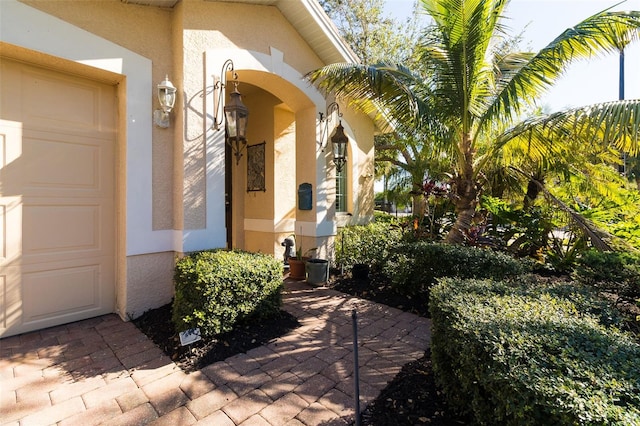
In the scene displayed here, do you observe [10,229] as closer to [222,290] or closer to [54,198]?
[54,198]

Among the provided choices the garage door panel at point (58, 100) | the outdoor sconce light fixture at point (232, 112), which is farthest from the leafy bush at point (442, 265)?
the garage door panel at point (58, 100)

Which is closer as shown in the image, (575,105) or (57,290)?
(57,290)

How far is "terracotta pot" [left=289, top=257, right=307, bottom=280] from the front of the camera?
21.9ft

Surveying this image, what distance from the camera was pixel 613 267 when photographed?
4.04 metres

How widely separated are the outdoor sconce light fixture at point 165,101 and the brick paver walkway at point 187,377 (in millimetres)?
3031

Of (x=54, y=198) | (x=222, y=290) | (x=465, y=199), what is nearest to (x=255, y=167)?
(x=54, y=198)

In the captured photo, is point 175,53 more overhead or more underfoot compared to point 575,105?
more overhead

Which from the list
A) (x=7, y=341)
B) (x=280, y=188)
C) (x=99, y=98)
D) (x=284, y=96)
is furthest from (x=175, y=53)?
(x=7, y=341)

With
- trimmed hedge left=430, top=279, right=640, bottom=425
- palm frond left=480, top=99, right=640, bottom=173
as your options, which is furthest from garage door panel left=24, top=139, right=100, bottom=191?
palm frond left=480, top=99, right=640, bottom=173

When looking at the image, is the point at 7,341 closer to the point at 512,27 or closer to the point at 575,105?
the point at 575,105

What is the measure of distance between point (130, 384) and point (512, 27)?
793 centimetres

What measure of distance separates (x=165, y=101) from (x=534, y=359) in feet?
16.8

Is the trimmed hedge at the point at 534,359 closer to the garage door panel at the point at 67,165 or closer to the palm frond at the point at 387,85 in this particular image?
the palm frond at the point at 387,85

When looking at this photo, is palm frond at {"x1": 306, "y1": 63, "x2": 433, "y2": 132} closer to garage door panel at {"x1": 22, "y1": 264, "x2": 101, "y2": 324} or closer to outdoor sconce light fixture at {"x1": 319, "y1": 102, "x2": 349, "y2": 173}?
outdoor sconce light fixture at {"x1": 319, "y1": 102, "x2": 349, "y2": 173}
